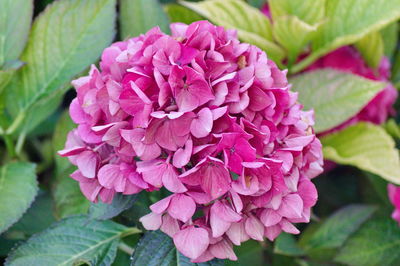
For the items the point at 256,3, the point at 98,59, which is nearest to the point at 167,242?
the point at 98,59

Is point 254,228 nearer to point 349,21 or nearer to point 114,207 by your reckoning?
point 114,207

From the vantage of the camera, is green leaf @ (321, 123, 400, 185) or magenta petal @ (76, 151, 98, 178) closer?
magenta petal @ (76, 151, 98, 178)

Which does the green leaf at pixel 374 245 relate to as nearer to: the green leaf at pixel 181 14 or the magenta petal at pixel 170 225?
the magenta petal at pixel 170 225

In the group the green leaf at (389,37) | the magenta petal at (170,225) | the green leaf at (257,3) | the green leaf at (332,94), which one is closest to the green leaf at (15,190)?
the magenta petal at (170,225)

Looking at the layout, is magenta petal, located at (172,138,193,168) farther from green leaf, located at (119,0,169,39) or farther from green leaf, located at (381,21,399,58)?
green leaf, located at (381,21,399,58)

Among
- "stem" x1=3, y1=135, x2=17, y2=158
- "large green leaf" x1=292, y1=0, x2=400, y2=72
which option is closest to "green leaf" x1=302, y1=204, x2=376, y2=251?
"large green leaf" x1=292, y1=0, x2=400, y2=72
